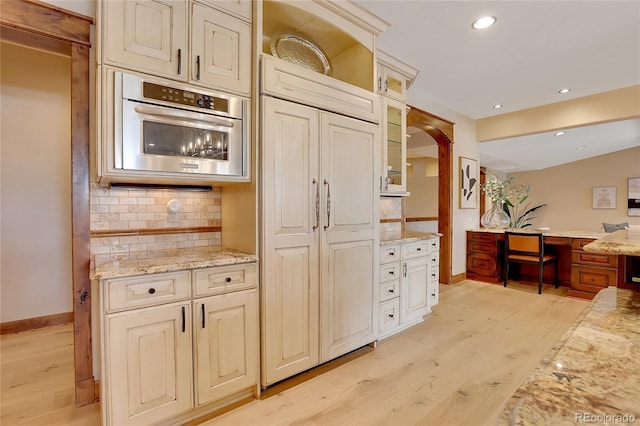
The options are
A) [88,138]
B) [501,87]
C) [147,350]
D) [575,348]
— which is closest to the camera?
[575,348]

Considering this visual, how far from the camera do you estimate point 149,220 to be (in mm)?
1990

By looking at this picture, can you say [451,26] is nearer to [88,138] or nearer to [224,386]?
[88,138]

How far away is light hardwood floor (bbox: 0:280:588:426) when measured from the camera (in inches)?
70.1

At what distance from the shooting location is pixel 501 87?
3.88 meters

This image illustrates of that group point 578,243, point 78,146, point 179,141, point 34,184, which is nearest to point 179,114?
point 179,141

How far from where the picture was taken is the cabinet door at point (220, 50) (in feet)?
5.68

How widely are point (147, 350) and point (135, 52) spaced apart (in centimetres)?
153

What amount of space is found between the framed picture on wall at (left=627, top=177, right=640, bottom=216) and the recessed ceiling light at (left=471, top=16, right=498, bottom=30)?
857cm

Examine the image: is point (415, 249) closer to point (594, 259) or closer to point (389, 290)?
point (389, 290)

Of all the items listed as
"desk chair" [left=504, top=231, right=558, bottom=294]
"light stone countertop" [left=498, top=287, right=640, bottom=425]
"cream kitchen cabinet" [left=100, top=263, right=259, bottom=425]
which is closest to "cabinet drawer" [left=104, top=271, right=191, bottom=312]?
"cream kitchen cabinet" [left=100, top=263, right=259, bottom=425]

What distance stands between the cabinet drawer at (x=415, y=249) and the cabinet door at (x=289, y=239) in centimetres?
119

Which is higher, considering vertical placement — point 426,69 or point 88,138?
point 426,69

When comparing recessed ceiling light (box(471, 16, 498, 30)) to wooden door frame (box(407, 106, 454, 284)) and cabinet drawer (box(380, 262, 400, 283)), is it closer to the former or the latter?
wooden door frame (box(407, 106, 454, 284))

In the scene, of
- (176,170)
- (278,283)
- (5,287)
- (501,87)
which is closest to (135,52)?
(176,170)
